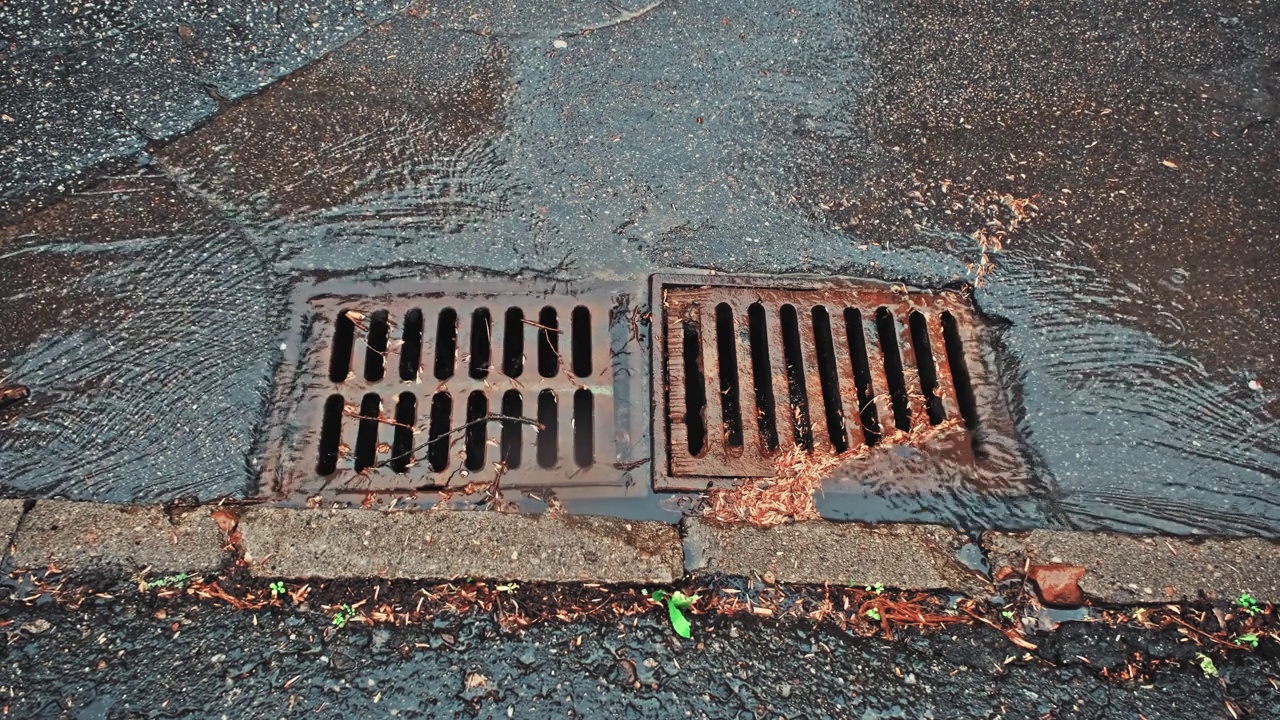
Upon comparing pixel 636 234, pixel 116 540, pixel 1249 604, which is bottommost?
pixel 1249 604

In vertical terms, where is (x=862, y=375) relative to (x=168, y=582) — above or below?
above

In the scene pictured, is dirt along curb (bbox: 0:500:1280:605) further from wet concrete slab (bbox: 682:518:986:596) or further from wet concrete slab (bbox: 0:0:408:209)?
wet concrete slab (bbox: 0:0:408:209)

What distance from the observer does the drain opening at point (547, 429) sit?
208 cm

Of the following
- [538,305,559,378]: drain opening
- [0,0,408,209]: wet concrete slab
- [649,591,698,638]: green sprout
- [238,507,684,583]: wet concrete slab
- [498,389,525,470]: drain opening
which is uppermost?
[0,0,408,209]: wet concrete slab

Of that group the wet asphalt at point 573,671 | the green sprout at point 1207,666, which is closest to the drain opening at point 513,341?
the wet asphalt at point 573,671

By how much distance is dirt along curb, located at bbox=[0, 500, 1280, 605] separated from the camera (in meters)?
1.85

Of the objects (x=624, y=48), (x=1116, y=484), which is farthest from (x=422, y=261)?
(x=1116, y=484)

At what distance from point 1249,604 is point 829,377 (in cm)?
109

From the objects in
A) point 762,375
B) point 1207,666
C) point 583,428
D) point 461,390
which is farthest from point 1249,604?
point 461,390

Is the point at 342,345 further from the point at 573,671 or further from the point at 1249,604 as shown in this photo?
the point at 1249,604

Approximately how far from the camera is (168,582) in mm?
1825

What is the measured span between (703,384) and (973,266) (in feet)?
2.89

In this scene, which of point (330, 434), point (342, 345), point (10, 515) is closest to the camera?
point (10, 515)

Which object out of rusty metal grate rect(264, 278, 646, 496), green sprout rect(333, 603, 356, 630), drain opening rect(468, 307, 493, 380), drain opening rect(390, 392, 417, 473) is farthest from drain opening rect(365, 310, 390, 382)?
green sprout rect(333, 603, 356, 630)
